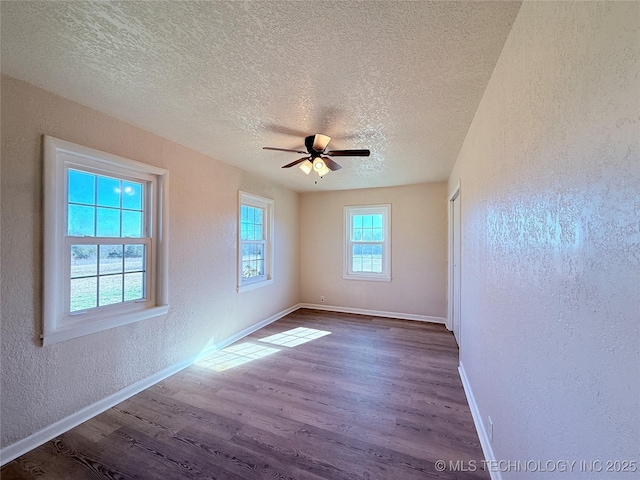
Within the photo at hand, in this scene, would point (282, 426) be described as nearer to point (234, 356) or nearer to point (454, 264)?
point (234, 356)

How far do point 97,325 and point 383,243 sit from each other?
4.06m

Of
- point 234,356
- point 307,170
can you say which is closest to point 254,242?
point 234,356

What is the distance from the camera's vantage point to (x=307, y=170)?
2566mm

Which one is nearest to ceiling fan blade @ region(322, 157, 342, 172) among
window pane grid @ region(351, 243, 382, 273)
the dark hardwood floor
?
the dark hardwood floor

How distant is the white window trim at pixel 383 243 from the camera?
462 cm

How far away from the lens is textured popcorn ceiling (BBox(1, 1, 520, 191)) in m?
1.14

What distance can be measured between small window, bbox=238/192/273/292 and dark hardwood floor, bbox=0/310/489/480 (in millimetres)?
1267

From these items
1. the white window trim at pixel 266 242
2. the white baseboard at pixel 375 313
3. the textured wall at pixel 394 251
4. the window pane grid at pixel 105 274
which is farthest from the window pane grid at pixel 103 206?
the white baseboard at pixel 375 313

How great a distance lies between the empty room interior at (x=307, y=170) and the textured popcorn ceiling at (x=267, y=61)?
14mm

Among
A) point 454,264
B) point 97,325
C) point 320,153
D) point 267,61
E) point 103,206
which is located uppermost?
point 267,61

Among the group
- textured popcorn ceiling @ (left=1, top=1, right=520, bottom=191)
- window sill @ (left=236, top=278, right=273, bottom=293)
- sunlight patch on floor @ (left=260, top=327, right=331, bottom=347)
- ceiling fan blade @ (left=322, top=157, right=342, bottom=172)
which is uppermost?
textured popcorn ceiling @ (left=1, top=1, right=520, bottom=191)

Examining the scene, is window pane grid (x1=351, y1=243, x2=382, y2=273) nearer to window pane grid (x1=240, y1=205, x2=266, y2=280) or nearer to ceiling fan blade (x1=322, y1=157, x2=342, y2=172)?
window pane grid (x1=240, y1=205, x2=266, y2=280)

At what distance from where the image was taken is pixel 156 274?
252 centimetres

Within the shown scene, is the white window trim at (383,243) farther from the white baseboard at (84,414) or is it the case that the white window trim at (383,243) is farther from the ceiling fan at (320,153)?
the white baseboard at (84,414)
